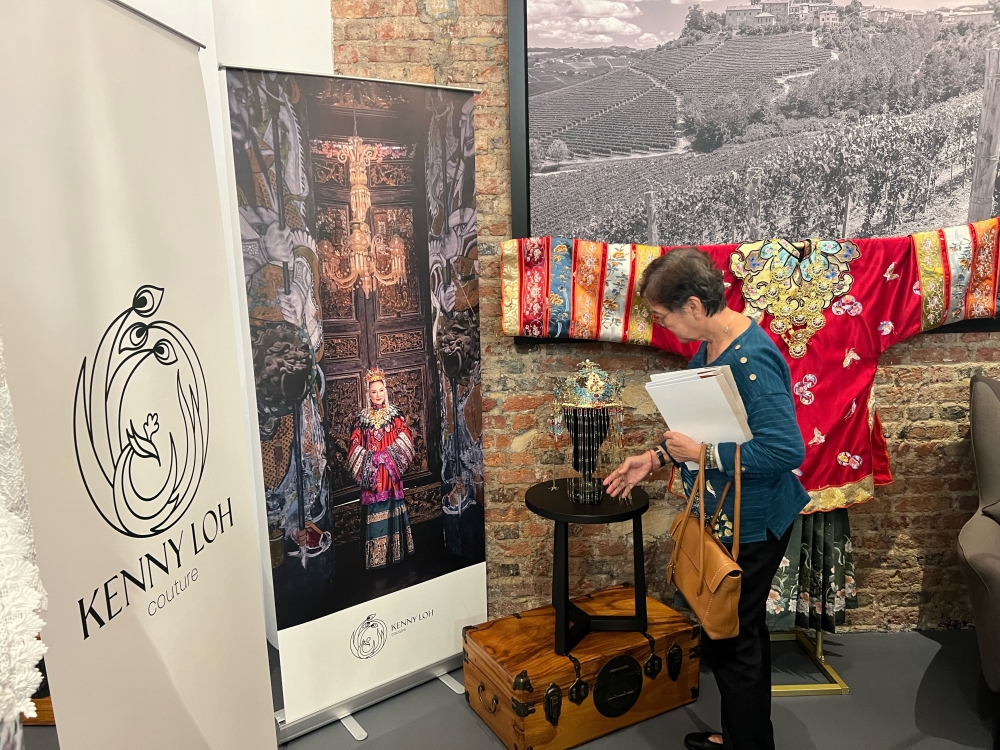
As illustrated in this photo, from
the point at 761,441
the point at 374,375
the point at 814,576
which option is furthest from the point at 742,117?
the point at 814,576

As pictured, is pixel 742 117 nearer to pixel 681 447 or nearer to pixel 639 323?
pixel 639 323

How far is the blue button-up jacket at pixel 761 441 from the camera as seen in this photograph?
1.78 meters

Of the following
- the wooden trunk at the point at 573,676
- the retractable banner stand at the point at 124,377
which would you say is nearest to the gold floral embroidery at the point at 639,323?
the wooden trunk at the point at 573,676

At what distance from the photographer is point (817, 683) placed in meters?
2.62

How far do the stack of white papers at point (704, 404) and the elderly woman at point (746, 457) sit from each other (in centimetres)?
3

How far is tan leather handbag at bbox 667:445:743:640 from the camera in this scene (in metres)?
1.79

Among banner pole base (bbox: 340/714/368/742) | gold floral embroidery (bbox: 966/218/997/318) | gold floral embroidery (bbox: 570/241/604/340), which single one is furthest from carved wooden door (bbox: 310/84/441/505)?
gold floral embroidery (bbox: 966/218/997/318)

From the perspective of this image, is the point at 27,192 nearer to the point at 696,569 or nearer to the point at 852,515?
the point at 696,569

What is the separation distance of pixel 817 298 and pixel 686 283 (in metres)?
1.00

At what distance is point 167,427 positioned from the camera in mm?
1420

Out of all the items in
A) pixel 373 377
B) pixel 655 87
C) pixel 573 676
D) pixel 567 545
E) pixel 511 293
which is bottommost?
pixel 573 676

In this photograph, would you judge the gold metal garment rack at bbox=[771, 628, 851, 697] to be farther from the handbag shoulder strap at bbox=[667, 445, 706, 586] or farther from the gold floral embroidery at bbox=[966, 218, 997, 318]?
the gold floral embroidery at bbox=[966, 218, 997, 318]

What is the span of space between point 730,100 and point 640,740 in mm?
2343

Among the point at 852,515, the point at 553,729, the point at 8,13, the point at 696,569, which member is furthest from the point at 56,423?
the point at 852,515
